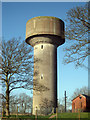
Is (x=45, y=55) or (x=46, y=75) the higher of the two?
(x=45, y=55)

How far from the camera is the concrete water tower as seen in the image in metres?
22.7

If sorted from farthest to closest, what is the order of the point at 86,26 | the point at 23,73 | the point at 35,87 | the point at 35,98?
1. the point at 35,98
2. the point at 35,87
3. the point at 23,73
4. the point at 86,26

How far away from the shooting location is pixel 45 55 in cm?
2383

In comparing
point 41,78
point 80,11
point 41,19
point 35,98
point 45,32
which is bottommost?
point 35,98

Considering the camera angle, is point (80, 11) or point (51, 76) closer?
point (80, 11)

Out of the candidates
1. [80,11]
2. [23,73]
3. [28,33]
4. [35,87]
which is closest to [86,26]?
[80,11]

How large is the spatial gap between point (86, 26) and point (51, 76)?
1295 cm

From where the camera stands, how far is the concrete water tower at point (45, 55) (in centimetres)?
2273

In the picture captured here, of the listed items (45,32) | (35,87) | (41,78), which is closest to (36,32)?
(45,32)

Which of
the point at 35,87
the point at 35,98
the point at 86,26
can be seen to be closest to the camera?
the point at 86,26

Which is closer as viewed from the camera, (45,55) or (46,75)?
(46,75)

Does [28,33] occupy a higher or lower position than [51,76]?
higher

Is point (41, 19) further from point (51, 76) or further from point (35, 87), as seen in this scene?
point (35, 87)

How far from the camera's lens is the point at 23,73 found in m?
18.3
